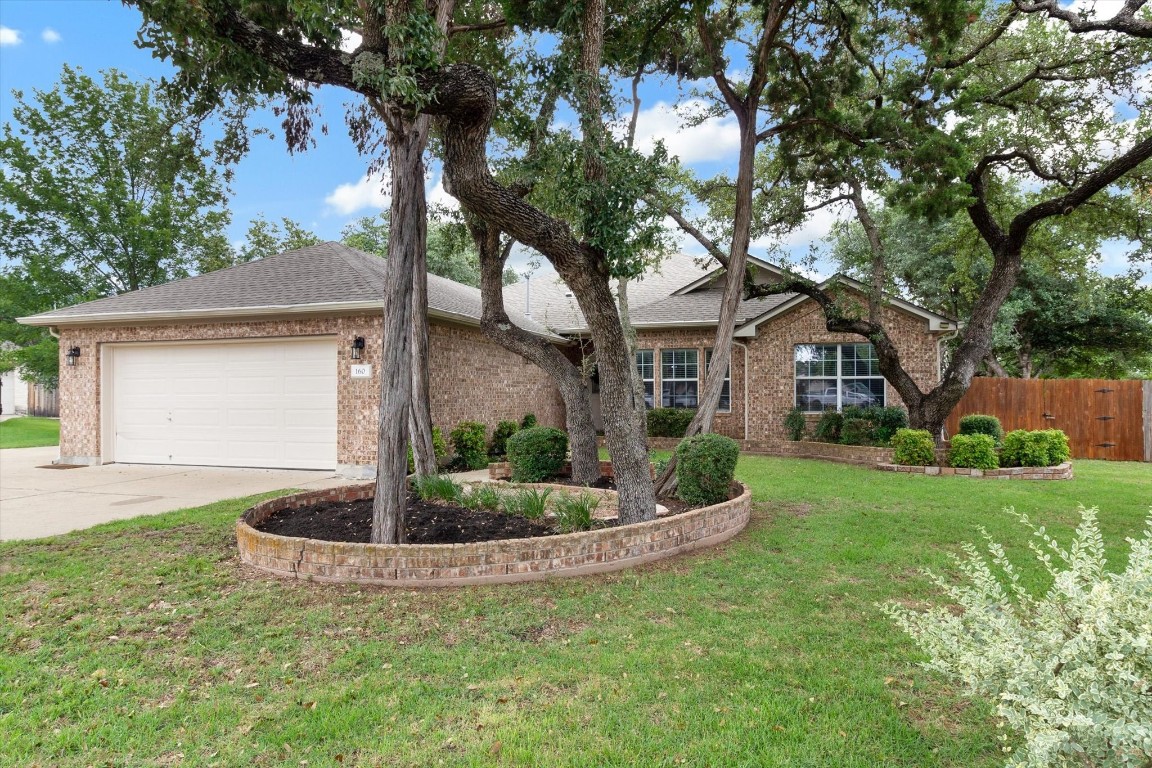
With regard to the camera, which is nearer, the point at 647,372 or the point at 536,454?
the point at 536,454

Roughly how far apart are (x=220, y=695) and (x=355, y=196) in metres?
23.5

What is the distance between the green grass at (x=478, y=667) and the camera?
264 centimetres

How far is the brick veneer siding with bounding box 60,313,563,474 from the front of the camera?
10.4 meters

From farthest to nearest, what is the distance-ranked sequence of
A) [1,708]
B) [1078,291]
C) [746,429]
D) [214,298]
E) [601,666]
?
[1078,291], [746,429], [214,298], [601,666], [1,708]

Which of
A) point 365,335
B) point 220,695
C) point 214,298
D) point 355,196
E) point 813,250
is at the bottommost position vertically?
point 220,695

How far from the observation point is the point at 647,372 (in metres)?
16.9

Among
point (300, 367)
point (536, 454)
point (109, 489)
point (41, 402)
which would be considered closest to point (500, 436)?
point (536, 454)

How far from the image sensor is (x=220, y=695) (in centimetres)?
310

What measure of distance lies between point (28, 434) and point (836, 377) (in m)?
24.1

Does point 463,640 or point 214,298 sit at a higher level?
point 214,298

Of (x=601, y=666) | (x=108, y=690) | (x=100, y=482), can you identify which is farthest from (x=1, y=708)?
(x=100, y=482)

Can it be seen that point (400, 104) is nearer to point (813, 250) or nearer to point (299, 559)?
point (299, 559)

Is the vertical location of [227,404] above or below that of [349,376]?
below

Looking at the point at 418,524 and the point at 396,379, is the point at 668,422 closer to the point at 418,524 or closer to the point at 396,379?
the point at 418,524
